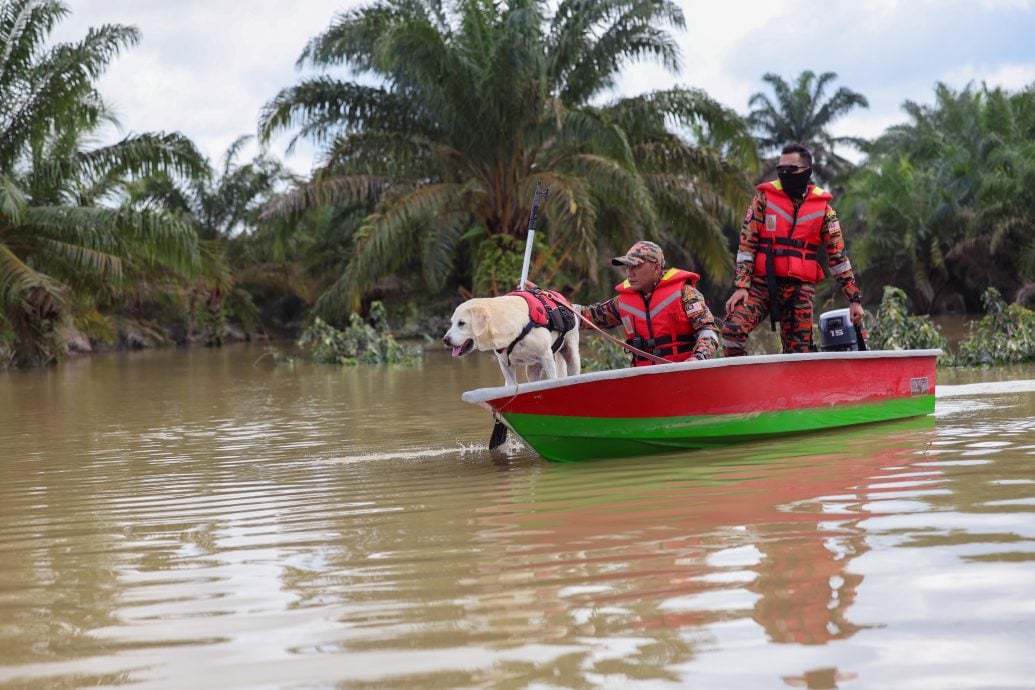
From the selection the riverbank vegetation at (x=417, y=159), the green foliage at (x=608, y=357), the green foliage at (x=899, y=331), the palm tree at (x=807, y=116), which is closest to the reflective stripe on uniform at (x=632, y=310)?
the green foliage at (x=608, y=357)

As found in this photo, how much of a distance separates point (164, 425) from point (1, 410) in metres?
3.29

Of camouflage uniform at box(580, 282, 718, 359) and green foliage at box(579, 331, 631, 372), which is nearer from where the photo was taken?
camouflage uniform at box(580, 282, 718, 359)

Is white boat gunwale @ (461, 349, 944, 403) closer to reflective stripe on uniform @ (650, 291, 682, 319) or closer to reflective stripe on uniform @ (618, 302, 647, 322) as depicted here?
reflective stripe on uniform @ (650, 291, 682, 319)

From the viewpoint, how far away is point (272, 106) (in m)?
21.8

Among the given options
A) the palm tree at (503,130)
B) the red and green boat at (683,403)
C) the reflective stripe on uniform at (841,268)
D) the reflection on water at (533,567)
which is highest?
the palm tree at (503,130)

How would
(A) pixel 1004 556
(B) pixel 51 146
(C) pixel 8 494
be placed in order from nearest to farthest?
1. (A) pixel 1004 556
2. (C) pixel 8 494
3. (B) pixel 51 146

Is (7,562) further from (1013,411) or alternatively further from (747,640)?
(1013,411)

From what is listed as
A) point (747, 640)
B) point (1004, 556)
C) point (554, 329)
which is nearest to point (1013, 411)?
point (554, 329)

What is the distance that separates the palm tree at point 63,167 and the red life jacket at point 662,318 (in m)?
15.2

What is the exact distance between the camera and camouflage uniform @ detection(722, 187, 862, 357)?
7.60m

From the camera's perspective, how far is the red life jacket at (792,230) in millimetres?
7523

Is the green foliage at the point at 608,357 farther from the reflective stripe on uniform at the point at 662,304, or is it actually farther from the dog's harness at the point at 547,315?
the reflective stripe on uniform at the point at 662,304

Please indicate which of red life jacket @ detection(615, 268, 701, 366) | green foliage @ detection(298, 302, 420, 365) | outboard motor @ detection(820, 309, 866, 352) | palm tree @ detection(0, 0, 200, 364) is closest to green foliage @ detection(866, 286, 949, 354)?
→ outboard motor @ detection(820, 309, 866, 352)

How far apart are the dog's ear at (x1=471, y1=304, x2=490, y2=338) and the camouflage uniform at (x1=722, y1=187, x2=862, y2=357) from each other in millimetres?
1690
